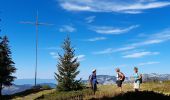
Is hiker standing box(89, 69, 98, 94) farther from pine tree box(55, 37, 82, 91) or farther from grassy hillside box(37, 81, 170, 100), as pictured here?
pine tree box(55, 37, 82, 91)

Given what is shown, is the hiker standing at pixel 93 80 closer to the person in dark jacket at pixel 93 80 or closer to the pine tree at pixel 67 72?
the person in dark jacket at pixel 93 80

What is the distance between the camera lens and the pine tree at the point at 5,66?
6328cm

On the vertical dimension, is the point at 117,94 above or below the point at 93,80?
below

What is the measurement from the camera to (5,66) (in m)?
64.2

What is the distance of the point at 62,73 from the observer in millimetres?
53719

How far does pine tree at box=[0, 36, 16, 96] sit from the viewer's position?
208 ft

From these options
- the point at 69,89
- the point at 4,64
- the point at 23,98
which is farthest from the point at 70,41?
the point at 4,64

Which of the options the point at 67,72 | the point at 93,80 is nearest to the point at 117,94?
the point at 93,80

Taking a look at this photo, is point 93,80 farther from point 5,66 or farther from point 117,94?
point 5,66

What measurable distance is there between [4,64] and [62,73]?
14318mm

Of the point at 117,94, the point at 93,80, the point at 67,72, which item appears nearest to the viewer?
the point at 117,94

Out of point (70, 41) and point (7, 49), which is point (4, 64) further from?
point (70, 41)

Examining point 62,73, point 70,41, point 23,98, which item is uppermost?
point 70,41

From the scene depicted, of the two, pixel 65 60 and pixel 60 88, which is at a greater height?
pixel 65 60
